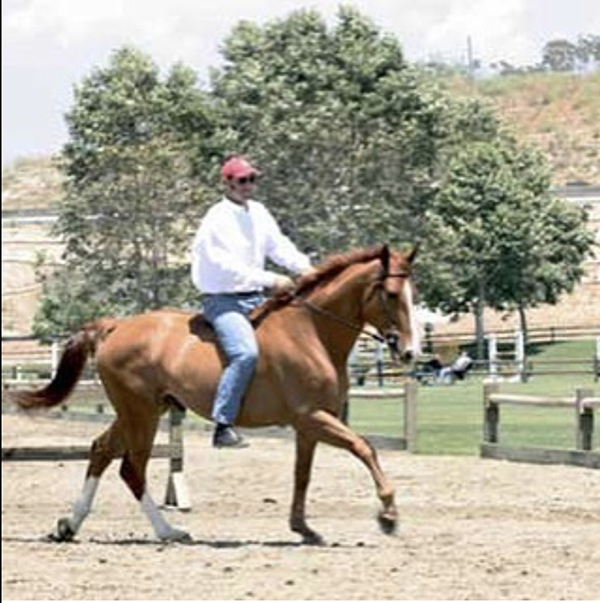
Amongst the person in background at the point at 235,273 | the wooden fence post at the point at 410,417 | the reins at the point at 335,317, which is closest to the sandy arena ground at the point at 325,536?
the wooden fence post at the point at 410,417

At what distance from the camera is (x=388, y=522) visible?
10.3 metres

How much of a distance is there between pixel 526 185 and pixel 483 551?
9.76m

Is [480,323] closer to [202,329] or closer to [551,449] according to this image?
[551,449]

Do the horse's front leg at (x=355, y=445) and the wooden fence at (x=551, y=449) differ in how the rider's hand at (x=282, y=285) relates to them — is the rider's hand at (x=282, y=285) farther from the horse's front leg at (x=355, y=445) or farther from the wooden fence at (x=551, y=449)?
the wooden fence at (x=551, y=449)

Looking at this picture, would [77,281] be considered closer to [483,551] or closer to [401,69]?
[401,69]

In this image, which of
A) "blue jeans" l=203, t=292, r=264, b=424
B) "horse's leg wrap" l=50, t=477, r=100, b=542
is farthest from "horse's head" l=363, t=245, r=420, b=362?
"horse's leg wrap" l=50, t=477, r=100, b=542

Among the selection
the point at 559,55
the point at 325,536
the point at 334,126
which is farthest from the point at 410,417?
the point at 334,126

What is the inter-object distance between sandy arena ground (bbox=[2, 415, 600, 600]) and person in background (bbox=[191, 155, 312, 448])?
75 centimetres

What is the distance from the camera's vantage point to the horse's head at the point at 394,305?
10.3 m

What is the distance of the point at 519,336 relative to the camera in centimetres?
1912

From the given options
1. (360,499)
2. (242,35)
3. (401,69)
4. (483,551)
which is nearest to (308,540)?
(483,551)

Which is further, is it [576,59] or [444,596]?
[576,59]

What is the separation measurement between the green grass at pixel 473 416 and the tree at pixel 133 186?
2.80 metres

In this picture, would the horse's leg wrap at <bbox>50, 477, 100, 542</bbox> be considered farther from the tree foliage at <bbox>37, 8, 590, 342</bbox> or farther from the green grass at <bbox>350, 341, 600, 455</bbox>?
the tree foliage at <bbox>37, 8, 590, 342</bbox>
